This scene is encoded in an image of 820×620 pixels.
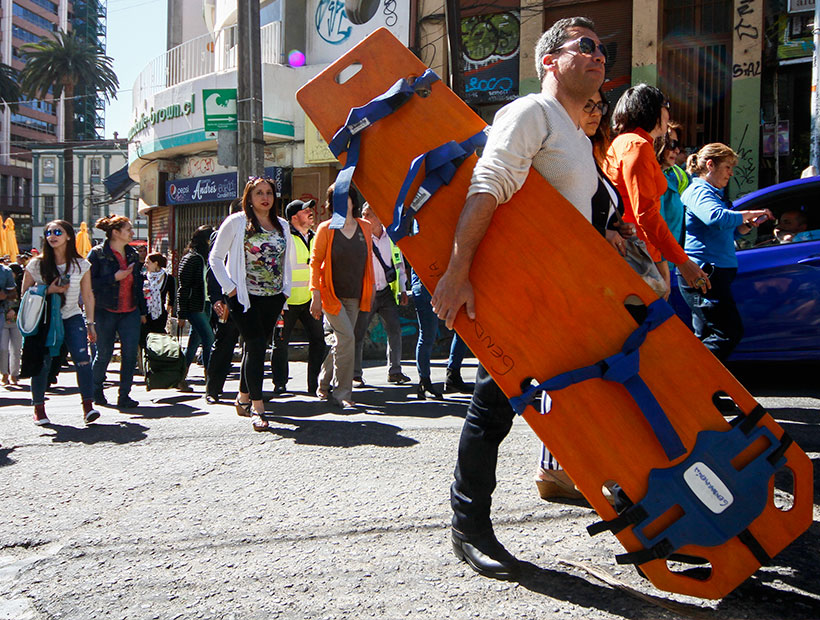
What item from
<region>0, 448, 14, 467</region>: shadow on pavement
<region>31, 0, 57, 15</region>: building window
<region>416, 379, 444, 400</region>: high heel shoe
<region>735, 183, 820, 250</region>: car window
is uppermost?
<region>31, 0, 57, 15</region>: building window

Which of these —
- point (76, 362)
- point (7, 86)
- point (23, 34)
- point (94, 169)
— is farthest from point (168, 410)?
point (23, 34)

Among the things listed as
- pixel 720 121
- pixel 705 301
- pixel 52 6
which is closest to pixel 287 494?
pixel 705 301

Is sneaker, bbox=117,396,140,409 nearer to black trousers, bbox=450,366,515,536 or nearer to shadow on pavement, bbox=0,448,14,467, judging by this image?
shadow on pavement, bbox=0,448,14,467

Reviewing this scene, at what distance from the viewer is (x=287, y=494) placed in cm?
376

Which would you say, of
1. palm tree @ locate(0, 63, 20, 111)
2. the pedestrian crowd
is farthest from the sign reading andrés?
palm tree @ locate(0, 63, 20, 111)

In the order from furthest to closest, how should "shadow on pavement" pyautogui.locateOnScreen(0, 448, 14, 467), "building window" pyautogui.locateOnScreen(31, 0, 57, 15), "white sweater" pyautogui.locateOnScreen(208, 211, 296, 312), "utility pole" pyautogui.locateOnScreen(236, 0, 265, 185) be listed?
"building window" pyautogui.locateOnScreen(31, 0, 57, 15) → "utility pole" pyautogui.locateOnScreen(236, 0, 265, 185) → "white sweater" pyautogui.locateOnScreen(208, 211, 296, 312) → "shadow on pavement" pyautogui.locateOnScreen(0, 448, 14, 467)

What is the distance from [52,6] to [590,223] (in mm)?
98957

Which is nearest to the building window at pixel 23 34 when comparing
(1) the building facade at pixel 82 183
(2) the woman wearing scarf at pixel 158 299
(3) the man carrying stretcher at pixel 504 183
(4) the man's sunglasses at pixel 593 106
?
(1) the building facade at pixel 82 183

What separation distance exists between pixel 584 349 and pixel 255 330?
138 inches

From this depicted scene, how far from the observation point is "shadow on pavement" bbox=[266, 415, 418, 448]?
15.8 feet

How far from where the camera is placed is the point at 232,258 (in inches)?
217

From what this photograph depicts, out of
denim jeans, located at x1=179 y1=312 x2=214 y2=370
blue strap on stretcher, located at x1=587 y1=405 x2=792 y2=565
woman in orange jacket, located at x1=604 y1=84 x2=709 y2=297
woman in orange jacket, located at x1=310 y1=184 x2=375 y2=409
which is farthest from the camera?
denim jeans, located at x1=179 y1=312 x2=214 y2=370

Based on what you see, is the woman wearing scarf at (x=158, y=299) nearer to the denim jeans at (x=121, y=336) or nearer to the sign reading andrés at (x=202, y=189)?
the denim jeans at (x=121, y=336)

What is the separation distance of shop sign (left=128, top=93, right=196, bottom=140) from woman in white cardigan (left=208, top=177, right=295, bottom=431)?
14230 mm
